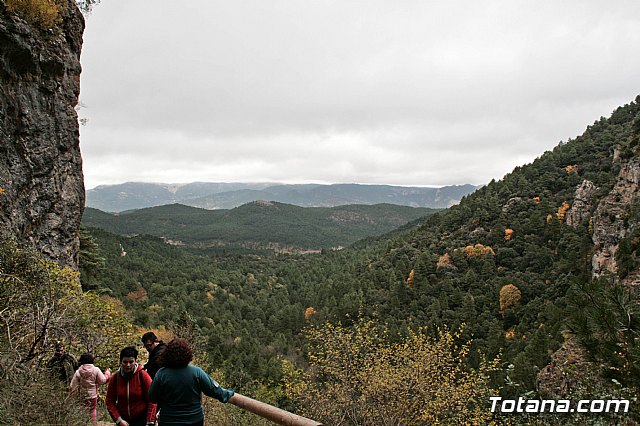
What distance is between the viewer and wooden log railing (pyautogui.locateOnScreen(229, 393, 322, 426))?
3701 mm

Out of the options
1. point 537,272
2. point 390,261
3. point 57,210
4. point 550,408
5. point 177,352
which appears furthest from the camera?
point 390,261

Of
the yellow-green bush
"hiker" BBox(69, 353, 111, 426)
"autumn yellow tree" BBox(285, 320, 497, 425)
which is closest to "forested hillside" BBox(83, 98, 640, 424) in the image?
"autumn yellow tree" BBox(285, 320, 497, 425)

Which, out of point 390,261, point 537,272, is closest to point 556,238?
point 537,272

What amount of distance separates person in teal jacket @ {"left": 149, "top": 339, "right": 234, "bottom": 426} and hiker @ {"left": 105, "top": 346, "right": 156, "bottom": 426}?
1024mm

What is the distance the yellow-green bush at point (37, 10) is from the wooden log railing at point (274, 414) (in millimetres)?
14931

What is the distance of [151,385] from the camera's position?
142 inches

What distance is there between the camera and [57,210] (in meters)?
15.7

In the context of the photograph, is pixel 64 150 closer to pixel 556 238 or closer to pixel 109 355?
pixel 109 355

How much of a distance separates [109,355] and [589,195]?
1922 inches

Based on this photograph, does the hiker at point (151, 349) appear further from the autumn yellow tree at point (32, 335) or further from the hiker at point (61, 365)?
the hiker at point (61, 365)

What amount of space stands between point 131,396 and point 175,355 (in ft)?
4.91

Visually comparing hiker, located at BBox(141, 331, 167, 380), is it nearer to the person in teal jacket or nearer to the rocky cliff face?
the person in teal jacket

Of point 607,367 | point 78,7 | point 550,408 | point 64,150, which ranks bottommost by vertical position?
point 550,408

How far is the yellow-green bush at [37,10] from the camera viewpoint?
486 inches
